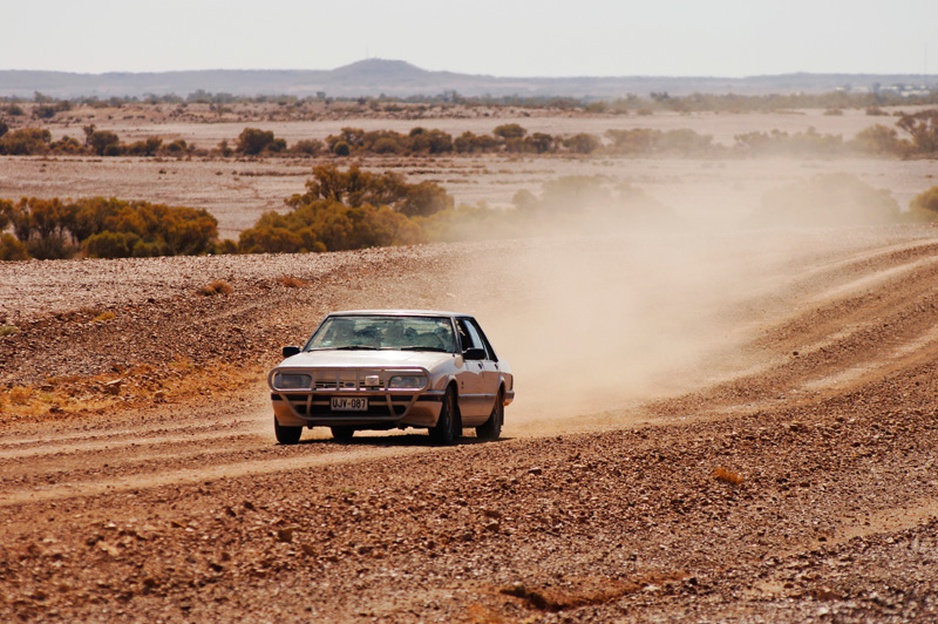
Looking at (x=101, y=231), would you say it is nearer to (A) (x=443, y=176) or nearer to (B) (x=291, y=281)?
(B) (x=291, y=281)

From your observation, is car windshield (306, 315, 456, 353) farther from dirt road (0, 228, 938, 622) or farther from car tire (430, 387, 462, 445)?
dirt road (0, 228, 938, 622)

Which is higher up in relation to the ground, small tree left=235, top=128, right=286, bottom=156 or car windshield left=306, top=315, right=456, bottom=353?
car windshield left=306, top=315, right=456, bottom=353

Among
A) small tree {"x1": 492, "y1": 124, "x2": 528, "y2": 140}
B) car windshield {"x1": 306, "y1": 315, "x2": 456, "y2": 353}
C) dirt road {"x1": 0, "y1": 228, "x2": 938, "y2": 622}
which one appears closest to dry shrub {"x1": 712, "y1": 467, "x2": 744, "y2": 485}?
dirt road {"x1": 0, "y1": 228, "x2": 938, "y2": 622}

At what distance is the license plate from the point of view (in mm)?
12492

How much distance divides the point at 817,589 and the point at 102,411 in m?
11.7

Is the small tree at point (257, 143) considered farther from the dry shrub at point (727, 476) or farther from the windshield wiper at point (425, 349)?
the dry shrub at point (727, 476)

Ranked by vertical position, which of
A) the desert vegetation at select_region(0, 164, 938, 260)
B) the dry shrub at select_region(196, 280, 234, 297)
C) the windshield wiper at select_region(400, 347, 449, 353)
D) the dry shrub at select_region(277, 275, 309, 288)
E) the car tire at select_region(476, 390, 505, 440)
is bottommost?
the desert vegetation at select_region(0, 164, 938, 260)

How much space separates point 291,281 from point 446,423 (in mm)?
16869

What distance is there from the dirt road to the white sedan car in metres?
0.34

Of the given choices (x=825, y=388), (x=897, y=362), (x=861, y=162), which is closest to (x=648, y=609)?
(x=825, y=388)

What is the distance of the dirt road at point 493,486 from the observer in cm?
781

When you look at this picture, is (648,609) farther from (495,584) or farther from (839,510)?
(839,510)

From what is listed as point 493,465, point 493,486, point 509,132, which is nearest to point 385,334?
point 493,465

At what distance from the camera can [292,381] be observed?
1262 centimetres
